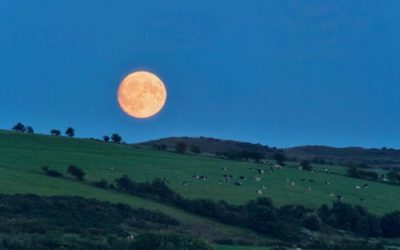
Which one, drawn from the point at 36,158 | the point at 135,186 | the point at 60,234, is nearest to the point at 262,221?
the point at 135,186

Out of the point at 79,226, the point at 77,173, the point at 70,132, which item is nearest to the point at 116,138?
the point at 70,132

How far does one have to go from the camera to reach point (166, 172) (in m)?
100

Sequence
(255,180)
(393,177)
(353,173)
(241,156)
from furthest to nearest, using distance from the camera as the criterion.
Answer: (241,156)
(393,177)
(353,173)
(255,180)

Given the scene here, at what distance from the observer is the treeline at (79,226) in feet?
165

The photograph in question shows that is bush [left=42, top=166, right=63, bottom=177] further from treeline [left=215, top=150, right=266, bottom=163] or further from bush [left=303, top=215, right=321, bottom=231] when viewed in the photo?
treeline [left=215, top=150, right=266, bottom=163]

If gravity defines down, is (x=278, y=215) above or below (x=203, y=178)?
below

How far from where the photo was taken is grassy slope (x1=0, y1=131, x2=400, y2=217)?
89.3 m

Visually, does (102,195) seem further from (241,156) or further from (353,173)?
(241,156)

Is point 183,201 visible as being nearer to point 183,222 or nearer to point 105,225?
point 183,222

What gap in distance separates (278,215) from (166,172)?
2232cm

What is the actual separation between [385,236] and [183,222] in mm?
21684

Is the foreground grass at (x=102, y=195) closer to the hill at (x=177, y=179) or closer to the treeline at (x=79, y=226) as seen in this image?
the hill at (x=177, y=179)

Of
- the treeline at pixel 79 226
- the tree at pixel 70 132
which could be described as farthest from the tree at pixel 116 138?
the treeline at pixel 79 226

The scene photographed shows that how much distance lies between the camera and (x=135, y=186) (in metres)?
85.9
